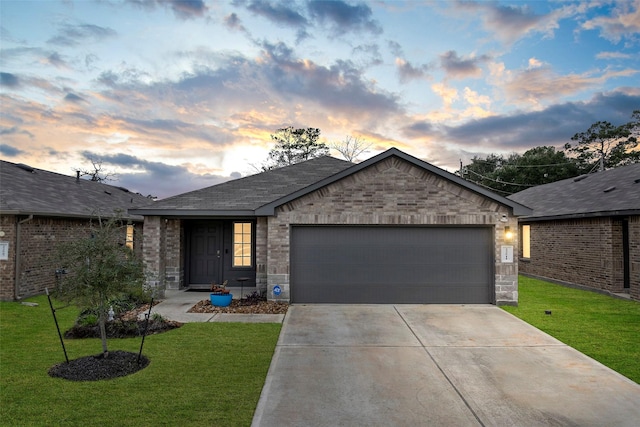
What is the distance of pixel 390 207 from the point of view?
400 inches

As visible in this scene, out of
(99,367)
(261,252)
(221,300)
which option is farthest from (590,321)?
(99,367)

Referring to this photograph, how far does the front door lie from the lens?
1280 cm

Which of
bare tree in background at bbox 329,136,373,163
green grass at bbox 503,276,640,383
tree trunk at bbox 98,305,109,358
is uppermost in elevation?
bare tree in background at bbox 329,136,373,163

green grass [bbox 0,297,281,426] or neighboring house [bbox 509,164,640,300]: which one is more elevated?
neighboring house [bbox 509,164,640,300]

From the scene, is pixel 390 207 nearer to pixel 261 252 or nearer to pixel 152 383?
pixel 261 252

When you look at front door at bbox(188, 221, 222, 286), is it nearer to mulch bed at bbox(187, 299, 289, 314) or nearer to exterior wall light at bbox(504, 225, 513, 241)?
mulch bed at bbox(187, 299, 289, 314)

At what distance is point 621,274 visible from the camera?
1189 cm

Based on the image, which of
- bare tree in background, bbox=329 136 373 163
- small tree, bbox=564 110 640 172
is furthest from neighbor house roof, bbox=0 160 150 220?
small tree, bbox=564 110 640 172

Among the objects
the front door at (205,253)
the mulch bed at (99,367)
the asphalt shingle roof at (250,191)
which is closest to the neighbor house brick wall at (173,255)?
the front door at (205,253)

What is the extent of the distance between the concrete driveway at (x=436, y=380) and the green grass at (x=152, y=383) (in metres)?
0.42

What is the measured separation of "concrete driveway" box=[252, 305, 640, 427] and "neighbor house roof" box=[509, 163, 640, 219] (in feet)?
23.1

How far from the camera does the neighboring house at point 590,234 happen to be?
11742 mm

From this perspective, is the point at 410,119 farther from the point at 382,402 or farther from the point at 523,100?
the point at 382,402

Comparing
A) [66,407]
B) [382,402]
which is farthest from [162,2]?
[382,402]
